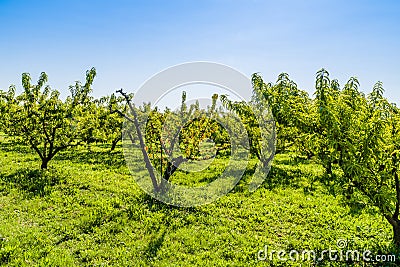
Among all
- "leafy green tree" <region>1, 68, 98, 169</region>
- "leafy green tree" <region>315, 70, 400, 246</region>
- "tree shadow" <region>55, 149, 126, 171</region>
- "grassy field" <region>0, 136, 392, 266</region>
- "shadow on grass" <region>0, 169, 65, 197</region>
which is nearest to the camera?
"leafy green tree" <region>315, 70, 400, 246</region>

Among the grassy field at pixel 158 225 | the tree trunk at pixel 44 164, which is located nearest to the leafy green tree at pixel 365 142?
the grassy field at pixel 158 225

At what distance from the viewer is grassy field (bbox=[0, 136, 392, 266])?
585 cm

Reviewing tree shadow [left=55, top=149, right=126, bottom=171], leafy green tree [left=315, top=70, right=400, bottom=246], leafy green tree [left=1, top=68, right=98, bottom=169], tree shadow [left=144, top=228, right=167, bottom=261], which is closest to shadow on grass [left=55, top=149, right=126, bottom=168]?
tree shadow [left=55, top=149, right=126, bottom=171]

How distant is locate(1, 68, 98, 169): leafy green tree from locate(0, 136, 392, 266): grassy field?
1.73 meters

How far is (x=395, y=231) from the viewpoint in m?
6.19

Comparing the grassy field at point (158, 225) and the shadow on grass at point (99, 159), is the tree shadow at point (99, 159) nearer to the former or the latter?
the shadow on grass at point (99, 159)

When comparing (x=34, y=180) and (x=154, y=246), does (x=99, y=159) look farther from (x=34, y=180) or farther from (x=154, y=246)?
(x=154, y=246)

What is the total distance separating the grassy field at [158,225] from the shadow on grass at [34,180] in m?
0.03

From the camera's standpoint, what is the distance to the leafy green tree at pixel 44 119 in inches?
462

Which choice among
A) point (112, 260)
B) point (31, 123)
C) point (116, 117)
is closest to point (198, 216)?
point (112, 260)

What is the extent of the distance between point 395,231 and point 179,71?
5841 mm

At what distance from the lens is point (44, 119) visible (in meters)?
11.8

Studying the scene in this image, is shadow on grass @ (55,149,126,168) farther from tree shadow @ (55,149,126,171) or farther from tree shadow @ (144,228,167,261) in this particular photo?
tree shadow @ (144,228,167,261)

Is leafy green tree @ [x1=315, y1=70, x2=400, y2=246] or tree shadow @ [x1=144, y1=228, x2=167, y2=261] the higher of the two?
leafy green tree @ [x1=315, y1=70, x2=400, y2=246]
